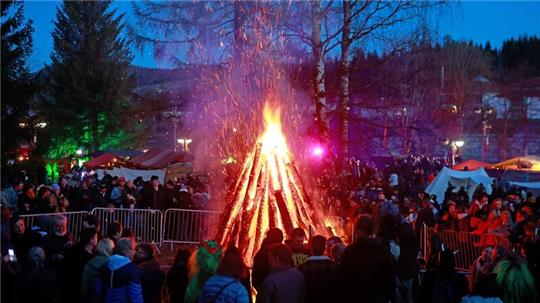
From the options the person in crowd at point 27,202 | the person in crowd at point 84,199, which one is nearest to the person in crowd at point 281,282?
the person in crowd at point 27,202

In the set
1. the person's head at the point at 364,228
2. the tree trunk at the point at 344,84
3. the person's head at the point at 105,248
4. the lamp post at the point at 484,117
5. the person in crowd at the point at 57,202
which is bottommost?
the person's head at the point at 105,248

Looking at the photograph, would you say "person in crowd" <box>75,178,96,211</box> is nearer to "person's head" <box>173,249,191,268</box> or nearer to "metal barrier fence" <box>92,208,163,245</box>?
"metal barrier fence" <box>92,208,163,245</box>

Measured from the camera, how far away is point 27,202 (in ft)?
48.3

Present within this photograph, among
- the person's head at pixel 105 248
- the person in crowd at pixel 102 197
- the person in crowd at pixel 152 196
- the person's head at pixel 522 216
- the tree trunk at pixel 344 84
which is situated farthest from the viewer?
the tree trunk at pixel 344 84

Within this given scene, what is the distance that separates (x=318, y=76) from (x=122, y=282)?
41.3 feet

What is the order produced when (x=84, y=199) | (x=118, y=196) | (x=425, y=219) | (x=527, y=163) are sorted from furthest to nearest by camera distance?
1. (x=527, y=163)
2. (x=118, y=196)
3. (x=84, y=199)
4. (x=425, y=219)

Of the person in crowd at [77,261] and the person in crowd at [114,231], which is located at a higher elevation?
the person in crowd at [114,231]

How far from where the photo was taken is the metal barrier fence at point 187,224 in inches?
635

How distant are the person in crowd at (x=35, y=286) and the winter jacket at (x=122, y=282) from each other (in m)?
0.54

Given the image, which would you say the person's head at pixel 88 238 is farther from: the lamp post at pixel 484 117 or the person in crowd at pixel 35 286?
the lamp post at pixel 484 117

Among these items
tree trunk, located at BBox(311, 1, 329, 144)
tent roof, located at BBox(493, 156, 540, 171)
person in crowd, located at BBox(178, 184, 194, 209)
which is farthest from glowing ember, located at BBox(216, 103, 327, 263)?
tent roof, located at BBox(493, 156, 540, 171)

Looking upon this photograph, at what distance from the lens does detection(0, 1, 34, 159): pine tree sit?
73.9 feet

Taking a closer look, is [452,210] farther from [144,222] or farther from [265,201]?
[144,222]

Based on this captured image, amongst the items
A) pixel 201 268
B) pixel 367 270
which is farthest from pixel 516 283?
pixel 201 268
